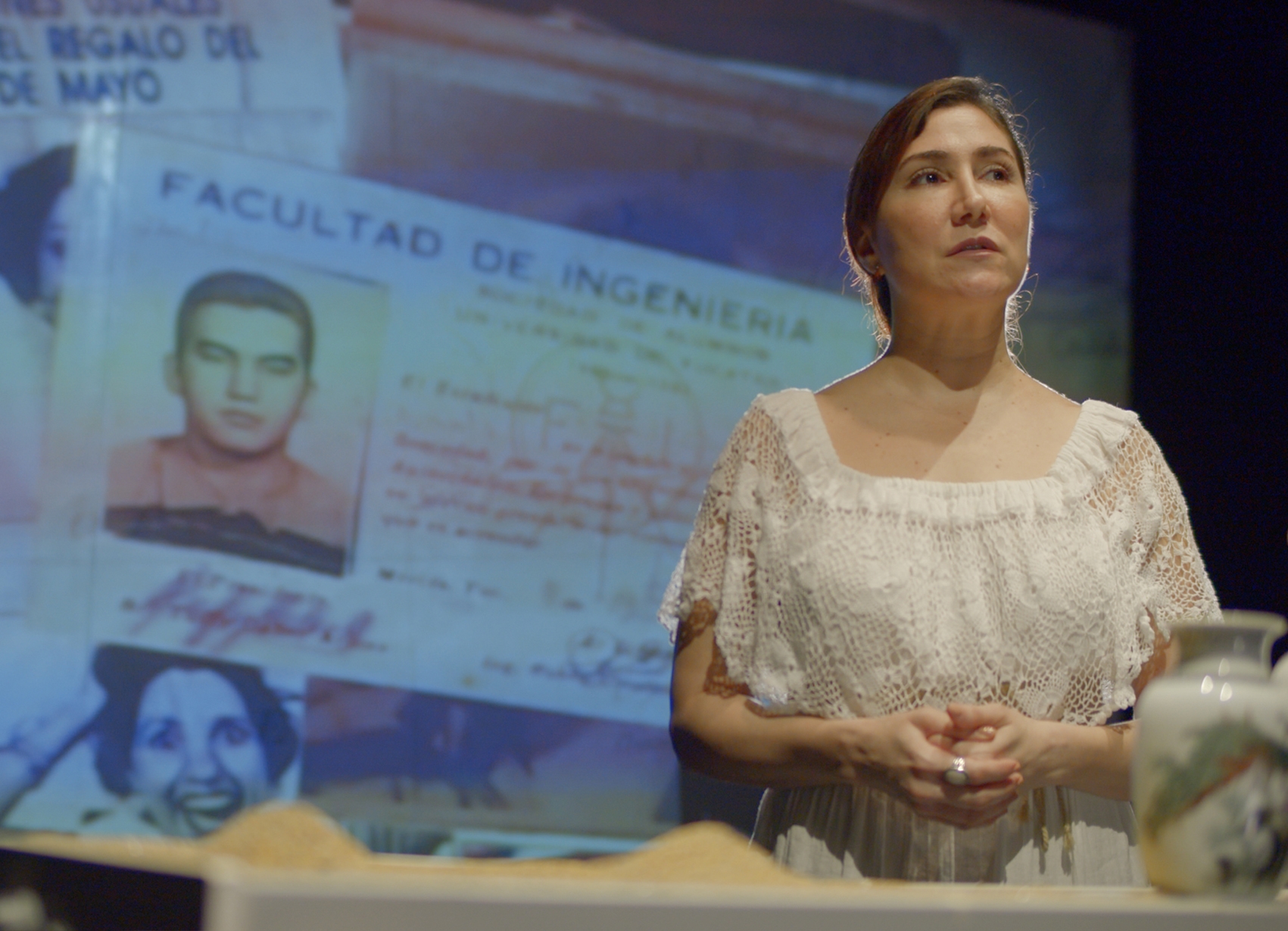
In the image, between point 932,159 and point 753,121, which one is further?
point 753,121

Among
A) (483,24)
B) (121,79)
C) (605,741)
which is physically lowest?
(605,741)

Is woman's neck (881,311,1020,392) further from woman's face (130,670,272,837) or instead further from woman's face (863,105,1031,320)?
woman's face (130,670,272,837)

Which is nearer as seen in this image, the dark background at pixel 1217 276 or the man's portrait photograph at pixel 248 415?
the man's portrait photograph at pixel 248 415

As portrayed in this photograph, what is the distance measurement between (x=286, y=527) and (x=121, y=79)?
106 cm

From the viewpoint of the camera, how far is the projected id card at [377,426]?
2723 mm

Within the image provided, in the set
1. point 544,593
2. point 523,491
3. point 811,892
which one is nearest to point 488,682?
point 544,593

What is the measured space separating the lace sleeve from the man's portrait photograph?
185cm

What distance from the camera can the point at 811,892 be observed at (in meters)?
0.70

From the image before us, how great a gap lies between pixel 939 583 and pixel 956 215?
0.42 meters

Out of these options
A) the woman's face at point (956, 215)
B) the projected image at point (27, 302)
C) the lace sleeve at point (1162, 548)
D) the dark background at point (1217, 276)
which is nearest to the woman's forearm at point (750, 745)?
the lace sleeve at point (1162, 548)

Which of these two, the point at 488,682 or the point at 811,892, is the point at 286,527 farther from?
the point at 811,892
